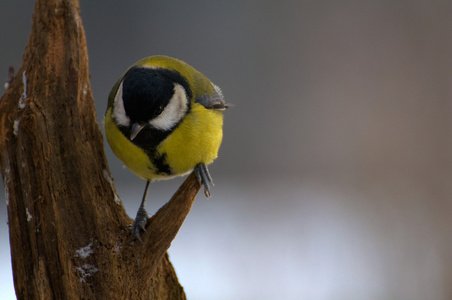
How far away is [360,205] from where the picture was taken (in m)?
2.49

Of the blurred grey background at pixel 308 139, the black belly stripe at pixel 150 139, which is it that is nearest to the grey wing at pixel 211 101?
the black belly stripe at pixel 150 139

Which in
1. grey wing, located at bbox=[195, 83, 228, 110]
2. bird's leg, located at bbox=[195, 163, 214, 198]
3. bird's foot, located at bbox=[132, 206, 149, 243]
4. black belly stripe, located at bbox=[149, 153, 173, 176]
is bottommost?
bird's foot, located at bbox=[132, 206, 149, 243]

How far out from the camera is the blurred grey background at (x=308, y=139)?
6.83 feet

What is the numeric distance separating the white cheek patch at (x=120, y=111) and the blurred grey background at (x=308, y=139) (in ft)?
3.06

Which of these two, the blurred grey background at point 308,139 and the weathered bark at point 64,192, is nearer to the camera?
the weathered bark at point 64,192

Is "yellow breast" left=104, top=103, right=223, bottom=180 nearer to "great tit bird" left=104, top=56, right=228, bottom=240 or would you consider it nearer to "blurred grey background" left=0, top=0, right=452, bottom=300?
"great tit bird" left=104, top=56, right=228, bottom=240

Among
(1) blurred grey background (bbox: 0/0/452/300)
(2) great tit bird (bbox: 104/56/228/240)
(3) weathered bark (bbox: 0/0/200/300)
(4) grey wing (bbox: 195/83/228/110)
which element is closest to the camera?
(3) weathered bark (bbox: 0/0/200/300)

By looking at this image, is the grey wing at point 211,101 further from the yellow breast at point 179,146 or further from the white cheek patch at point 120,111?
the white cheek patch at point 120,111

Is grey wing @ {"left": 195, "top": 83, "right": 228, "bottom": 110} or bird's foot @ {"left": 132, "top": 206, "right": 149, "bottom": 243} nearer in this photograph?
bird's foot @ {"left": 132, "top": 206, "right": 149, "bottom": 243}

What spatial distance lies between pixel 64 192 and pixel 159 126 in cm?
25

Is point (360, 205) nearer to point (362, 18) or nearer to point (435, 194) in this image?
point (435, 194)

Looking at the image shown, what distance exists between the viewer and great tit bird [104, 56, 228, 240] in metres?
1.07

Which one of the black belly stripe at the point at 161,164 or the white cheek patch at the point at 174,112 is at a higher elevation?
the white cheek patch at the point at 174,112

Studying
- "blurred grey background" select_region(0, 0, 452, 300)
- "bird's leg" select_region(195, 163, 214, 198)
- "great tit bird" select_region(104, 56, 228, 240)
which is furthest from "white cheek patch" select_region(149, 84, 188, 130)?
"blurred grey background" select_region(0, 0, 452, 300)
